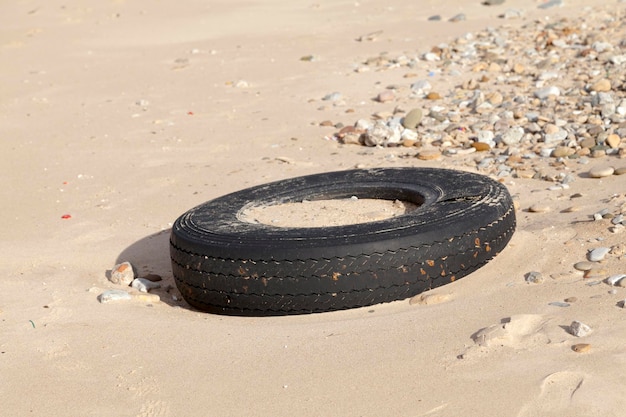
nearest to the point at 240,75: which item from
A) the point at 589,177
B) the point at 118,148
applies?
the point at 118,148

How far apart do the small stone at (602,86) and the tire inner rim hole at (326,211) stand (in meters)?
3.18

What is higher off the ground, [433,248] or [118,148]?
[433,248]

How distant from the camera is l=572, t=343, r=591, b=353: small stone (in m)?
3.30

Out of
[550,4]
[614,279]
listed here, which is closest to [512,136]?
[614,279]

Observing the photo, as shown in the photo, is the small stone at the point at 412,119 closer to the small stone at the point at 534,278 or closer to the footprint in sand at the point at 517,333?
the small stone at the point at 534,278

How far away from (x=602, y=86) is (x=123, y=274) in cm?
Result: 447

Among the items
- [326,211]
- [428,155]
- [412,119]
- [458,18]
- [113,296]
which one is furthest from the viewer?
[458,18]

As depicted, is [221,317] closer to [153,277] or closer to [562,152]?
[153,277]

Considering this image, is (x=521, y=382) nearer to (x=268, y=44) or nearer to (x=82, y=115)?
(x=82, y=115)

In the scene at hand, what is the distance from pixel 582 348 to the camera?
3.31 metres

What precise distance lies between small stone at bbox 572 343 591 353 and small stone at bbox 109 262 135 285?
8.01 feet

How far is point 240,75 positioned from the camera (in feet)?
32.1

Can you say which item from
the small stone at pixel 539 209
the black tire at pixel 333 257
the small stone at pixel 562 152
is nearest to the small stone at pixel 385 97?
the small stone at pixel 562 152

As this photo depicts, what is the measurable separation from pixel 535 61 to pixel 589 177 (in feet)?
10.4
